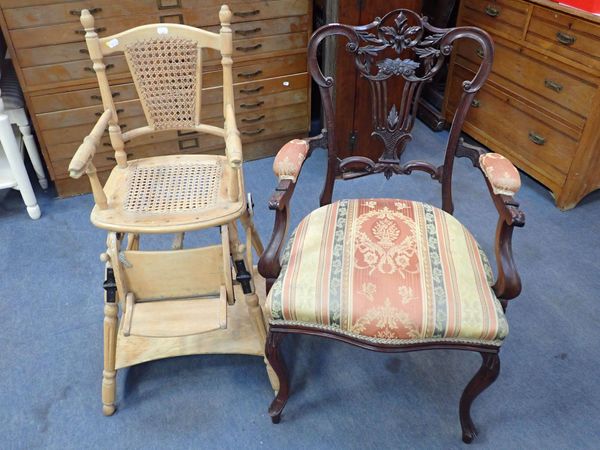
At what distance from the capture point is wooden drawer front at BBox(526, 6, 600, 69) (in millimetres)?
1951

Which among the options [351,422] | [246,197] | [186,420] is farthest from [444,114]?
[186,420]

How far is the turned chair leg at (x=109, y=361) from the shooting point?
136cm

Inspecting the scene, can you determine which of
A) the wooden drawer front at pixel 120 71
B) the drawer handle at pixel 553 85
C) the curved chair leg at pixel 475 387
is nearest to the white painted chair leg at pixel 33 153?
the wooden drawer front at pixel 120 71

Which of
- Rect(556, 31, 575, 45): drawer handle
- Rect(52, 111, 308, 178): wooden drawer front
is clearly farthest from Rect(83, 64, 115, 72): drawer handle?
Rect(556, 31, 575, 45): drawer handle

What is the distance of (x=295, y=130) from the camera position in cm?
262

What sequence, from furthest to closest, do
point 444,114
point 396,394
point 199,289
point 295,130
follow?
point 444,114 → point 295,130 → point 396,394 → point 199,289

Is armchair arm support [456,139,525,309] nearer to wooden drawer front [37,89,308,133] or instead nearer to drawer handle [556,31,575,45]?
drawer handle [556,31,575,45]

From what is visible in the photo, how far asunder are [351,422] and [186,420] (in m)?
0.48

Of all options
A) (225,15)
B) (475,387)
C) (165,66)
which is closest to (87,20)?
(165,66)

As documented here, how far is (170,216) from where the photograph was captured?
4.40 feet

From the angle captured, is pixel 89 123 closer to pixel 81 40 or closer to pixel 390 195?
pixel 81 40

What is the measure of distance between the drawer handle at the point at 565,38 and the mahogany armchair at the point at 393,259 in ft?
3.33

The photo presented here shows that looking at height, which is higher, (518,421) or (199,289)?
(199,289)

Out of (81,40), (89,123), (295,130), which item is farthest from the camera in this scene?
(295,130)
